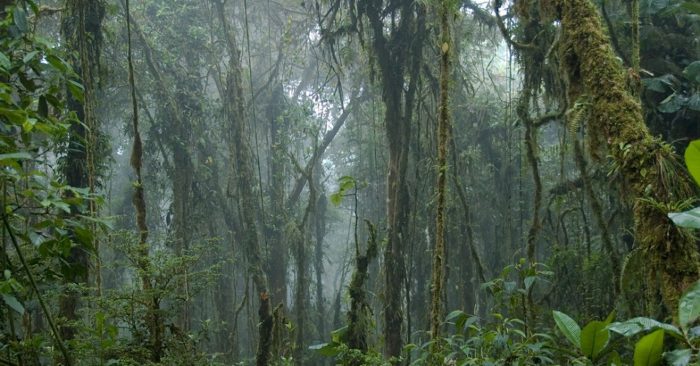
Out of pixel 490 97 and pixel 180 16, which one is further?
pixel 490 97

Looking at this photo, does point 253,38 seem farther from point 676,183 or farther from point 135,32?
point 676,183

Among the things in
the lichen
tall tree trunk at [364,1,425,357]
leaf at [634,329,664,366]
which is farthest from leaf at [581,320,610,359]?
tall tree trunk at [364,1,425,357]

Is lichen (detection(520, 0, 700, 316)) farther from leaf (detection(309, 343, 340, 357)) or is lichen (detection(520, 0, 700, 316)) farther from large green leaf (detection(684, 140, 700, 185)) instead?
leaf (detection(309, 343, 340, 357))

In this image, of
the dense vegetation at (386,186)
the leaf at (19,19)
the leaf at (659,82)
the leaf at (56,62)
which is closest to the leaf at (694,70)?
the dense vegetation at (386,186)

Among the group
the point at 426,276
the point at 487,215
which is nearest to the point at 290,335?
the point at 426,276

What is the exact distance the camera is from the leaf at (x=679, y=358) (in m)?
1.18

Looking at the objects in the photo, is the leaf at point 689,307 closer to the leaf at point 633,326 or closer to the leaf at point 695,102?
the leaf at point 633,326

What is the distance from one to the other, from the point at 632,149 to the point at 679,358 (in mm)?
956

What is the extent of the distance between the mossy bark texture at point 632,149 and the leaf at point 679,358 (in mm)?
541

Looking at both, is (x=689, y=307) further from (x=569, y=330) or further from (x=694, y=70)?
(x=694, y=70)

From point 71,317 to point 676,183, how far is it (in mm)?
3766

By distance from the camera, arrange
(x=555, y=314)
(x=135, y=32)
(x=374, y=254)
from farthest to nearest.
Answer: (x=135, y=32), (x=374, y=254), (x=555, y=314)

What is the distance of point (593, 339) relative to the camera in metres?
1.52

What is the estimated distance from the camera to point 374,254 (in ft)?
12.8
